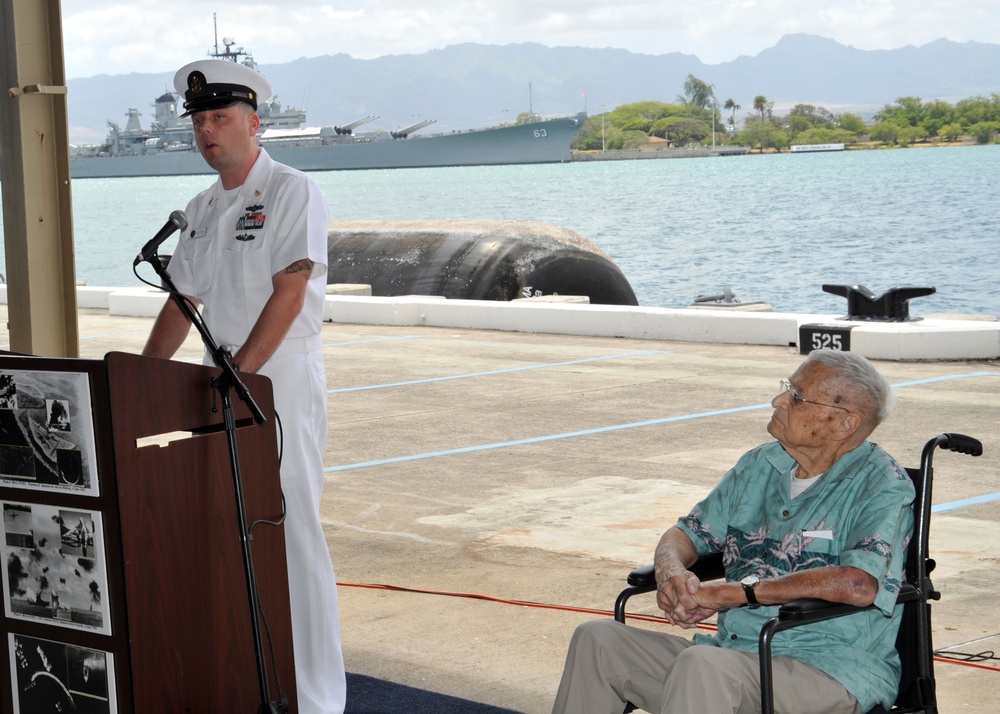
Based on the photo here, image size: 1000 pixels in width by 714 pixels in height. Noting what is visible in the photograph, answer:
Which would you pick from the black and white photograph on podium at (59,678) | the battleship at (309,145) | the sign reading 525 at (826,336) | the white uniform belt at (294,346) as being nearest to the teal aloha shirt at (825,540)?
the white uniform belt at (294,346)

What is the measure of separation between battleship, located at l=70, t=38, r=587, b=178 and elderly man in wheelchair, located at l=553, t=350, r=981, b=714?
107 meters

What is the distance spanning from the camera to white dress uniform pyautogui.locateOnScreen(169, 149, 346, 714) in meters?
4.05

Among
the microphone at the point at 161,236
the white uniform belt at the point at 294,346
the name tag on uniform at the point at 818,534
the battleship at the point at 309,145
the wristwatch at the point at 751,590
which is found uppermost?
the battleship at the point at 309,145

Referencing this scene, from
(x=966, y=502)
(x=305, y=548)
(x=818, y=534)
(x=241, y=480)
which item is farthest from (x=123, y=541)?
(x=966, y=502)

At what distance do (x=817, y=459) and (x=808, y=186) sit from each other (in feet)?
318

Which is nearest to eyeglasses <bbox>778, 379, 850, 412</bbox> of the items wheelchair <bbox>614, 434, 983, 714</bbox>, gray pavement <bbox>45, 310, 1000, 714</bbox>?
wheelchair <bbox>614, 434, 983, 714</bbox>

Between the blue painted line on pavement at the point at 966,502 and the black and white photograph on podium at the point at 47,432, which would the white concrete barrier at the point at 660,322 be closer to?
the blue painted line on pavement at the point at 966,502

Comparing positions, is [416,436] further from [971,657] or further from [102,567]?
[102,567]

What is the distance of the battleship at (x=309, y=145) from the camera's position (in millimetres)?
116188

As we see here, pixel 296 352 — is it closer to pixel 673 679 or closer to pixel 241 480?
pixel 241 480

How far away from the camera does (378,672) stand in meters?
4.80

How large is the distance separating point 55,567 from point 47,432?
33cm

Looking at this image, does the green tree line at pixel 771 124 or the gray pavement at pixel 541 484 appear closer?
the gray pavement at pixel 541 484

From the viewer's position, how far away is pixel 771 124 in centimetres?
16825
